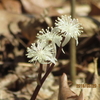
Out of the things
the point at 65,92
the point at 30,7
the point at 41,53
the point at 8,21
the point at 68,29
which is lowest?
the point at 65,92

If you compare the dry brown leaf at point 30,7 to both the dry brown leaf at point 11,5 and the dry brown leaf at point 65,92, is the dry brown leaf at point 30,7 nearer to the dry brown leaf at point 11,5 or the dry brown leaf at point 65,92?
the dry brown leaf at point 11,5

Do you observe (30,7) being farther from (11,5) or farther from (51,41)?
(51,41)

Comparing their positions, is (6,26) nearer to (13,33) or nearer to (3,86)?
(13,33)

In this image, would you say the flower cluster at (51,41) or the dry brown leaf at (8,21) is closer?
the flower cluster at (51,41)

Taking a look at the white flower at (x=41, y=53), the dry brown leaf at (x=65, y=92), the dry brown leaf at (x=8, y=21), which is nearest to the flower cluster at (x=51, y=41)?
the white flower at (x=41, y=53)

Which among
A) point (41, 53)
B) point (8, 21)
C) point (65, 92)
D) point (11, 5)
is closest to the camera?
point (41, 53)

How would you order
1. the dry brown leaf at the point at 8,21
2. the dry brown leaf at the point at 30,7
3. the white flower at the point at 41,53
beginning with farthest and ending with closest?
the dry brown leaf at the point at 30,7 < the dry brown leaf at the point at 8,21 < the white flower at the point at 41,53

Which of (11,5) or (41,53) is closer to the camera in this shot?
(41,53)

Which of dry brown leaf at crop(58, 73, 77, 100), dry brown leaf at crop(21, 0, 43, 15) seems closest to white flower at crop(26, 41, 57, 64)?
dry brown leaf at crop(58, 73, 77, 100)

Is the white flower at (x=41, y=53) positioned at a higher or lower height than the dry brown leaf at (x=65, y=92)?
higher

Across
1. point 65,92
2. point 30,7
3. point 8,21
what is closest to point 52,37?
point 65,92

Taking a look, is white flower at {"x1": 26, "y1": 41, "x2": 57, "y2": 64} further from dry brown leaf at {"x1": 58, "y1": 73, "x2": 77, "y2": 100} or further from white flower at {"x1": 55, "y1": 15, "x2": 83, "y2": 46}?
dry brown leaf at {"x1": 58, "y1": 73, "x2": 77, "y2": 100}

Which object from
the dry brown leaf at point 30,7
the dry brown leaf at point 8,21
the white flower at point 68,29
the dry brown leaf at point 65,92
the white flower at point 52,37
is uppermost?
the dry brown leaf at point 30,7
